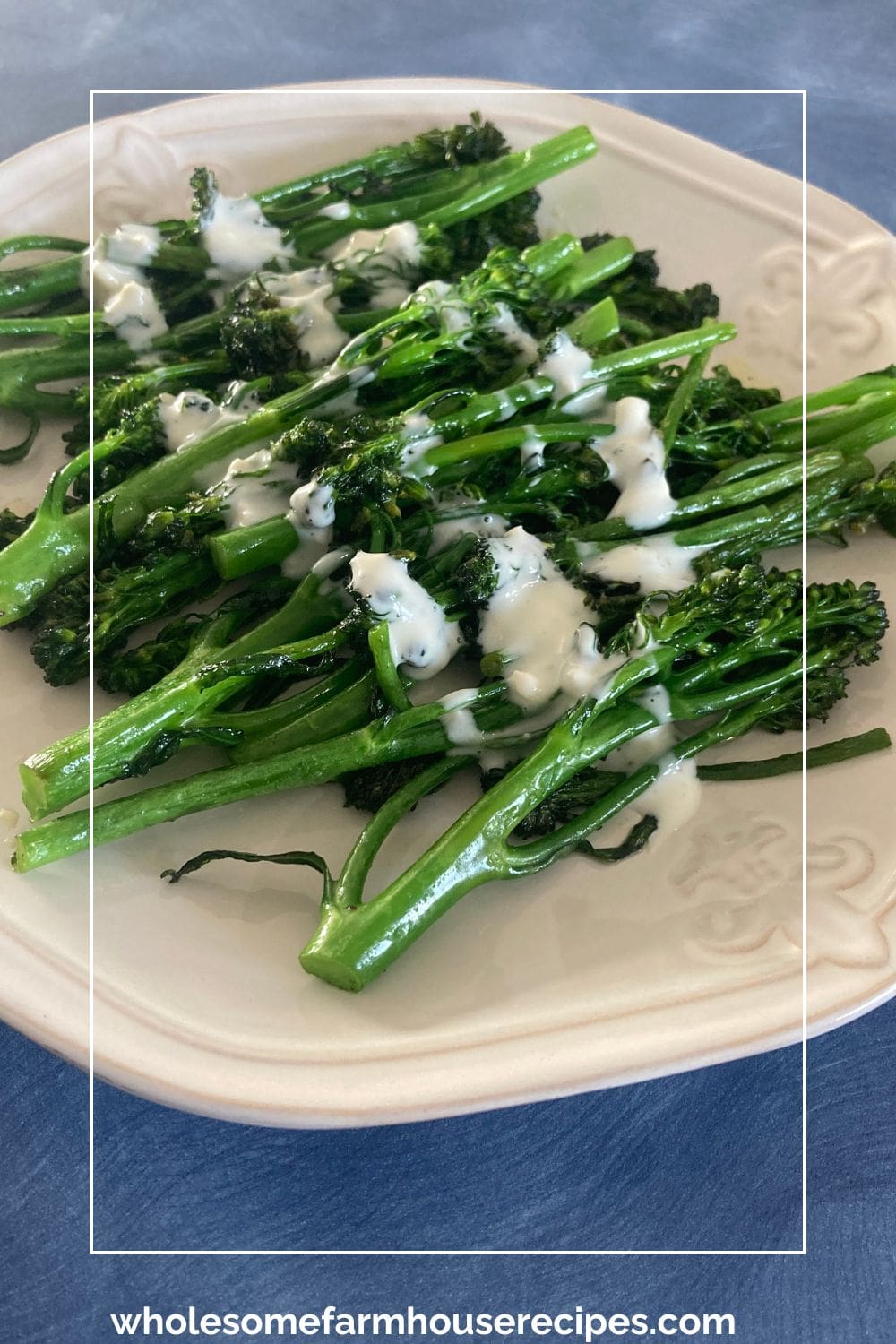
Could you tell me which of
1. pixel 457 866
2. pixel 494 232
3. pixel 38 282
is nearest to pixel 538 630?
pixel 457 866

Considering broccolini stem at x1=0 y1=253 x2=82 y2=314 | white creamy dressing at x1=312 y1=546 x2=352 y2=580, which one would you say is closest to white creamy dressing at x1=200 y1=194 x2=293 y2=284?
broccolini stem at x1=0 y1=253 x2=82 y2=314

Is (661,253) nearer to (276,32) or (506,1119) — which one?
(276,32)

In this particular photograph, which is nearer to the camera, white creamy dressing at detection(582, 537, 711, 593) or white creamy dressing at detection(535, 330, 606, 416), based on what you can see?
white creamy dressing at detection(582, 537, 711, 593)

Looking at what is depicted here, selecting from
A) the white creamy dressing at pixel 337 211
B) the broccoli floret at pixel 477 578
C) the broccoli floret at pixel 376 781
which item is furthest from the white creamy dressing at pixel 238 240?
the broccoli floret at pixel 376 781

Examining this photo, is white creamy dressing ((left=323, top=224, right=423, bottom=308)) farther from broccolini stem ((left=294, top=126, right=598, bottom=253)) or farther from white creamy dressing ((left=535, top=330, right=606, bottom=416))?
white creamy dressing ((left=535, top=330, right=606, bottom=416))

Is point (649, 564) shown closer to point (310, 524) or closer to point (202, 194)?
point (310, 524)

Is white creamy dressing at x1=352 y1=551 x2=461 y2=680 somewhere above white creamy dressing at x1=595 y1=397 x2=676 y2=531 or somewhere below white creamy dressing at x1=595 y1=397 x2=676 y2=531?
below

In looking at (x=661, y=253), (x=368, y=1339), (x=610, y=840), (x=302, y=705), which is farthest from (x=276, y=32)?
(x=368, y=1339)
